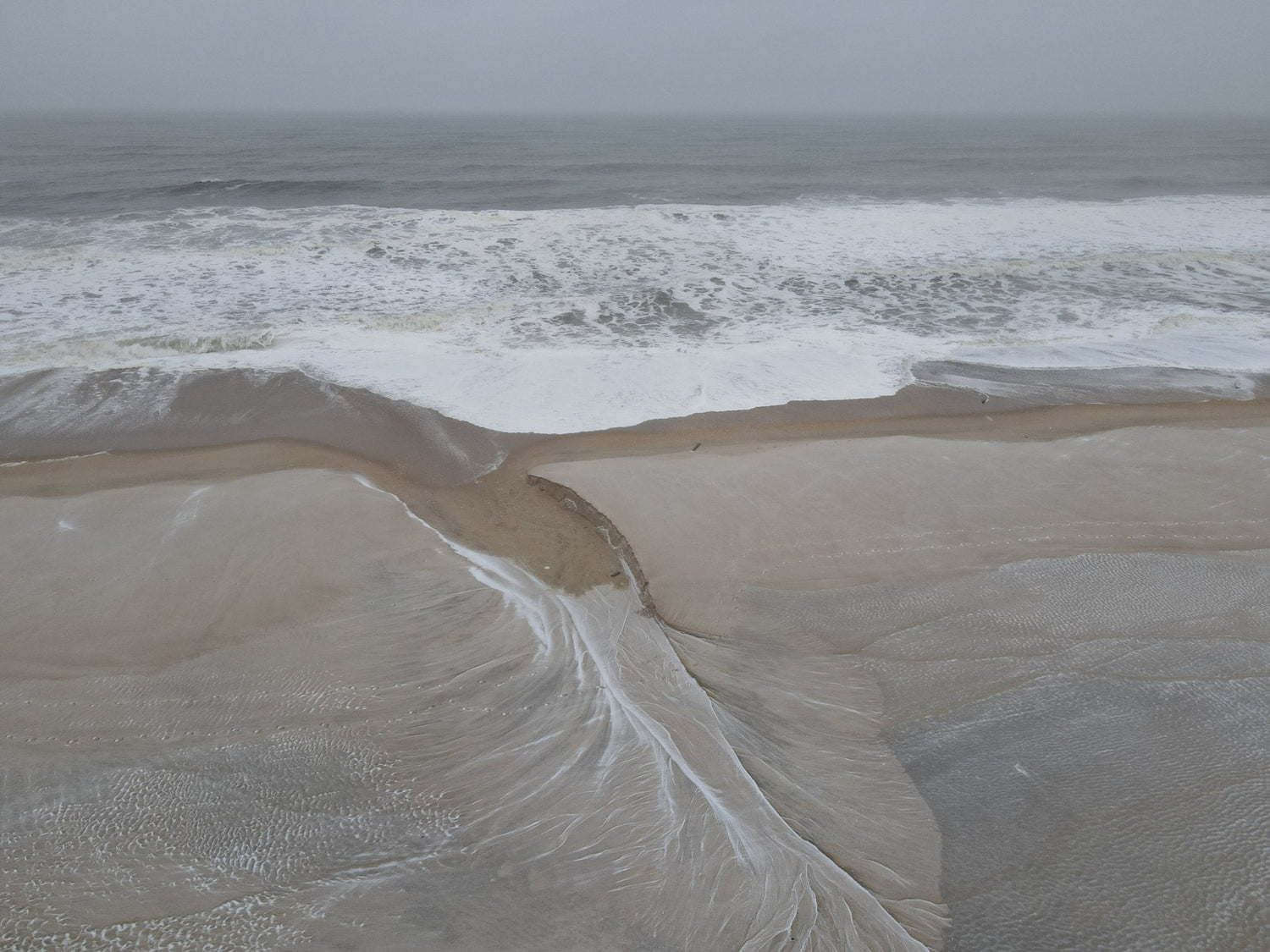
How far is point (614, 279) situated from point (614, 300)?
1256 mm

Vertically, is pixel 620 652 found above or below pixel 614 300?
below

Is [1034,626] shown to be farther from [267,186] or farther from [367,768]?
[267,186]

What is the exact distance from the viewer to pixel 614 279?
11.6m

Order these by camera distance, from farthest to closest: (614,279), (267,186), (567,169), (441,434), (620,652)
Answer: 1. (567,169)
2. (267,186)
3. (614,279)
4. (441,434)
5. (620,652)

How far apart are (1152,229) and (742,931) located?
59.7 ft

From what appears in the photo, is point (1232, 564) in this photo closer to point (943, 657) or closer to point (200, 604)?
point (943, 657)

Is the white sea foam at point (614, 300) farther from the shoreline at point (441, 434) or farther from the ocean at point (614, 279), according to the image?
the shoreline at point (441, 434)

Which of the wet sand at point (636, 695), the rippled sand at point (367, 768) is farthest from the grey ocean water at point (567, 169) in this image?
the rippled sand at point (367, 768)

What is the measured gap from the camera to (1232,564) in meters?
4.73

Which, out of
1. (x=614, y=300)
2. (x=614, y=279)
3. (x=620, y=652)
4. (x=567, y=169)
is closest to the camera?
(x=620, y=652)

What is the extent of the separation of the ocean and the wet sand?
206 centimetres

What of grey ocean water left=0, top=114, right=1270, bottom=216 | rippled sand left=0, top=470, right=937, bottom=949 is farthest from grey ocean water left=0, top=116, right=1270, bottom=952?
grey ocean water left=0, top=114, right=1270, bottom=216

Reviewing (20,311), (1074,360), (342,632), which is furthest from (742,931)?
→ (20,311)

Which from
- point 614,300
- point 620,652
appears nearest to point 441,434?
point 620,652
